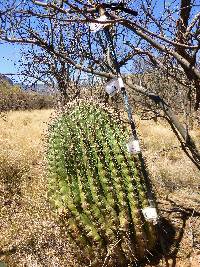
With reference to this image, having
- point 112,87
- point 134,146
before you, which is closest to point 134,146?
point 134,146

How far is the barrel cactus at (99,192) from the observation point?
323 cm

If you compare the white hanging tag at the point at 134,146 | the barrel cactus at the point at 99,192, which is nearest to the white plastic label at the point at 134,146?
the white hanging tag at the point at 134,146

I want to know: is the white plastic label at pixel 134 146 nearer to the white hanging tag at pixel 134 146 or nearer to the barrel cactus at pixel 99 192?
the white hanging tag at pixel 134 146

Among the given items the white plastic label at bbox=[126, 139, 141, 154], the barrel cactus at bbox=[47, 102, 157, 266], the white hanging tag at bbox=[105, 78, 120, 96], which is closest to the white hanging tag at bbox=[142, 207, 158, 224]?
the barrel cactus at bbox=[47, 102, 157, 266]

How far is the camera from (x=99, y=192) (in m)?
3.22

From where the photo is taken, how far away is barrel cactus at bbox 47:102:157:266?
10.6 feet

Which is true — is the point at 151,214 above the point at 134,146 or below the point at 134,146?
below

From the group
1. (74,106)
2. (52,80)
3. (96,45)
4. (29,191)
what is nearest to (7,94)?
(52,80)

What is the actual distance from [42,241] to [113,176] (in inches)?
48.7

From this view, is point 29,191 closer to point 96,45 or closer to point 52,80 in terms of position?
point 96,45

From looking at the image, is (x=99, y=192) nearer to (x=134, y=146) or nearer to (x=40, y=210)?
(x=134, y=146)

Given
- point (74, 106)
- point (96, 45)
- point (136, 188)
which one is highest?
point (96, 45)

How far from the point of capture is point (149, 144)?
10.0 meters

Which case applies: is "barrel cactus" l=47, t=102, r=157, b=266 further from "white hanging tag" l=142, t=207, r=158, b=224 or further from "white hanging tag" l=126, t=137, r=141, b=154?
"white hanging tag" l=126, t=137, r=141, b=154
